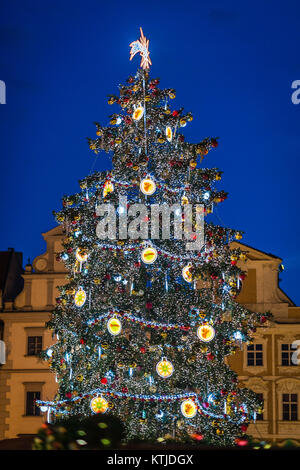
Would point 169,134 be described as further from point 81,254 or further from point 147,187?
point 81,254

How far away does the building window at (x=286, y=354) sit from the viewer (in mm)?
30686

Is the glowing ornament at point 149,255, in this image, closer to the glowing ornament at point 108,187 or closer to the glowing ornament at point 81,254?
the glowing ornament at point 81,254

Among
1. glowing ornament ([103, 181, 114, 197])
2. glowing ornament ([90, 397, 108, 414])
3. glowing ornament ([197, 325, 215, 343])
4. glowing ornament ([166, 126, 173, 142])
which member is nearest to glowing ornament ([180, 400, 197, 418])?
glowing ornament ([197, 325, 215, 343])

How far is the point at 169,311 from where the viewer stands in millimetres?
16344

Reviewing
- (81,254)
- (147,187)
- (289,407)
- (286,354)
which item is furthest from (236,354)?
(147,187)

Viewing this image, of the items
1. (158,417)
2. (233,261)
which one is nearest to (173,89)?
(233,261)

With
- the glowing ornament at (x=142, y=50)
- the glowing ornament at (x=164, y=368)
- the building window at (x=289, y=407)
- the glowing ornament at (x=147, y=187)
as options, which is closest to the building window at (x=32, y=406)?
the building window at (x=289, y=407)

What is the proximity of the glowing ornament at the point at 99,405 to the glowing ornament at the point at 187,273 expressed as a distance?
3.25 m

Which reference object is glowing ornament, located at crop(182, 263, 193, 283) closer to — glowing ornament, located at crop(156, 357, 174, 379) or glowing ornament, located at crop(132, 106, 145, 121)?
glowing ornament, located at crop(156, 357, 174, 379)

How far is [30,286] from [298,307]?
11531mm

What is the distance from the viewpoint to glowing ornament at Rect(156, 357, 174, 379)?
1545 centimetres
